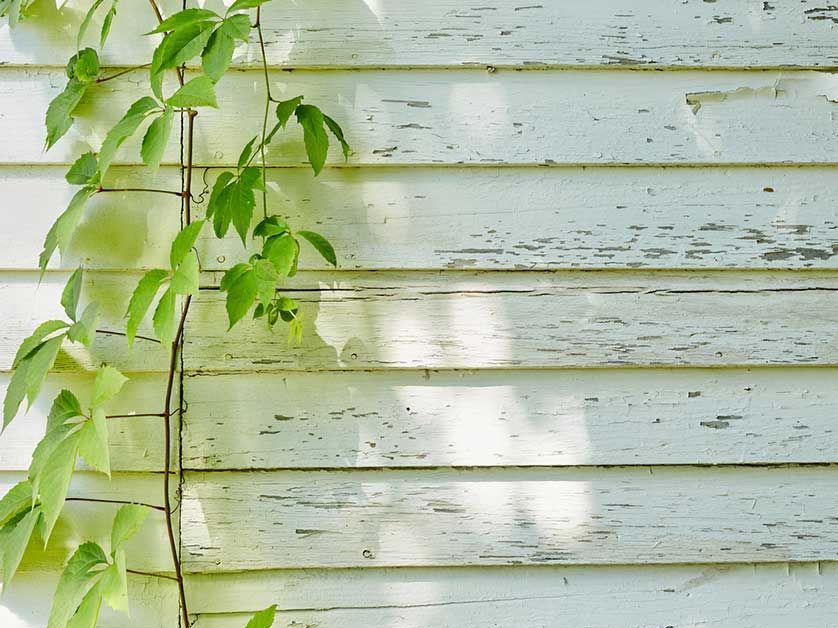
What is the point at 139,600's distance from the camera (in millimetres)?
1205

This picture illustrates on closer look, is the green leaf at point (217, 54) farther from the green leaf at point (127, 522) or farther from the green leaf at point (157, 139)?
the green leaf at point (127, 522)

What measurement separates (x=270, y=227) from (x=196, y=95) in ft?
0.66

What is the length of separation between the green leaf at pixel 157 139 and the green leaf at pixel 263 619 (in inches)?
22.7

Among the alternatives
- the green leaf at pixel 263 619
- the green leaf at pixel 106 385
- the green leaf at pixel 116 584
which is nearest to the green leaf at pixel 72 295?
the green leaf at pixel 106 385

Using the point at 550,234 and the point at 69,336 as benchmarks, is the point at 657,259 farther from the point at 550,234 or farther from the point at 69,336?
the point at 69,336

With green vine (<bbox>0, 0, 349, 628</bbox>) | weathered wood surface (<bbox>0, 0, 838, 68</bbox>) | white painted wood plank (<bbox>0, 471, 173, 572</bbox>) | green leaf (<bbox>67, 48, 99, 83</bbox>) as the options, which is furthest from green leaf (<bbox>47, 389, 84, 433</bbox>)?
weathered wood surface (<bbox>0, 0, 838, 68</bbox>)

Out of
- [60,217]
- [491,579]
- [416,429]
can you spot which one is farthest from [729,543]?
[60,217]

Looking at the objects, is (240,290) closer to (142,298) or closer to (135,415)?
(142,298)

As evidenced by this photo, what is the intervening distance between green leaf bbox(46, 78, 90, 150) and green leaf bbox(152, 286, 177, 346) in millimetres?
294

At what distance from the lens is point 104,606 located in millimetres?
1202

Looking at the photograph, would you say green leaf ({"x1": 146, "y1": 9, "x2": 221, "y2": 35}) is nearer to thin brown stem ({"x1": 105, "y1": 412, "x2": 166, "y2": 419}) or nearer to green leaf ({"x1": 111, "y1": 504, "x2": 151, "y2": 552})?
thin brown stem ({"x1": 105, "y1": 412, "x2": 166, "y2": 419})

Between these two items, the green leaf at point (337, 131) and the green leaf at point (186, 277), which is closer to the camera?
the green leaf at point (186, 277)

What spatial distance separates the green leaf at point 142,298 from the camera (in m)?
1.06

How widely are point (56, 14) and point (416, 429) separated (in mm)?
769
